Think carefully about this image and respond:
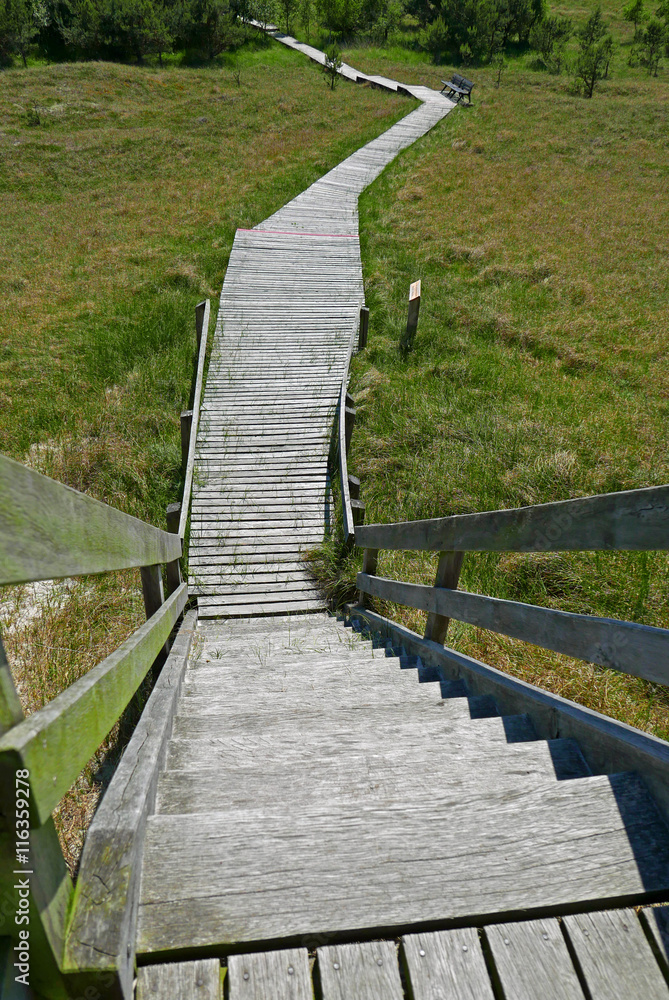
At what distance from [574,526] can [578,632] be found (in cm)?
38

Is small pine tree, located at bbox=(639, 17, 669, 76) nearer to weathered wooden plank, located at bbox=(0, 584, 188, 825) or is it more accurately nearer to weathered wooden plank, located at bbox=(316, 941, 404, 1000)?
weathered wooden plank, located at bbox=(0, 584, 188, 825)

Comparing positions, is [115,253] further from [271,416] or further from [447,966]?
[447,966]

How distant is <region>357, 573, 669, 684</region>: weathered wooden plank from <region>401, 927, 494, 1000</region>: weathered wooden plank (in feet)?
2.74

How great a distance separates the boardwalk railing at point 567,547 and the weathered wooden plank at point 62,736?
1379 mm

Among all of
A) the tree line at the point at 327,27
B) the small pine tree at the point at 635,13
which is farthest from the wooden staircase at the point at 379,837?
the small pine tree at the point at 635,13

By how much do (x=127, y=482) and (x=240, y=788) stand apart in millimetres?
6234

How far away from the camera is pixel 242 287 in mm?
12578

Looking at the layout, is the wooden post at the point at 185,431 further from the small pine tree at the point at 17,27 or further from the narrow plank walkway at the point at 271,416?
the small pine tree at the point at 17,27

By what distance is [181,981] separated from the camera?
115 cm

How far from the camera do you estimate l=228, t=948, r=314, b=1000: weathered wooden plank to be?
115 centimetres

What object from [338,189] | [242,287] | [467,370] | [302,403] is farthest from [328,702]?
[338,189]

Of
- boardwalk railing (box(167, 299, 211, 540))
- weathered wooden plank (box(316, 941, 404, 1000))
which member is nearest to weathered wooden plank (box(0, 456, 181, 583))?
weathered wooden plank (box(316, 941, 404, 1000))

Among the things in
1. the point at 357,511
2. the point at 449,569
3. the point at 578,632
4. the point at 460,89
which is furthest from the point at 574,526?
the point at 460,89

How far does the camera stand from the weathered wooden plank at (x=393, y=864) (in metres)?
1.25
